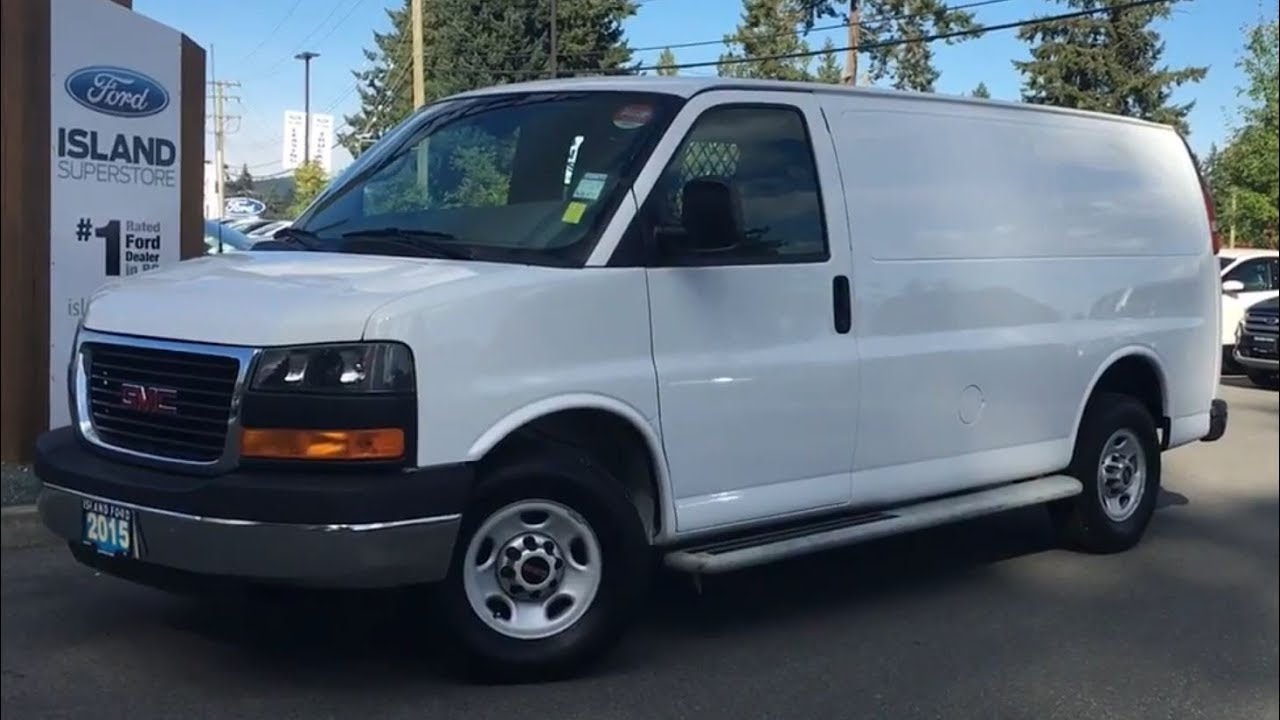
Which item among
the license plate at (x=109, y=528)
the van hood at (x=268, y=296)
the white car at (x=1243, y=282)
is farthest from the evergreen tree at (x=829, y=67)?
the white car at (x=1243, y=282)

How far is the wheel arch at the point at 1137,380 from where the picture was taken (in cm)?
714

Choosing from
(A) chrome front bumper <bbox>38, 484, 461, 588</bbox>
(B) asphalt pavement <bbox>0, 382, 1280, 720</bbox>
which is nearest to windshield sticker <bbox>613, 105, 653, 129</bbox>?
(A) chrome front bumper <bbox>38, 484, 461, 588</bbox>

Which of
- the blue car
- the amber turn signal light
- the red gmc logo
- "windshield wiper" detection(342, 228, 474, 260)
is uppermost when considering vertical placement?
the blue car

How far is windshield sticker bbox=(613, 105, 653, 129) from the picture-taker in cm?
552

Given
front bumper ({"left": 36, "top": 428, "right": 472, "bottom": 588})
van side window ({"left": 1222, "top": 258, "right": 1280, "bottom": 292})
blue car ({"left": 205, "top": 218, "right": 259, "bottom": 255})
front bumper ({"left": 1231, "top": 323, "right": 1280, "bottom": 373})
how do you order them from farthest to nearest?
van side window ({"left": 1222, "top": 258, "right": 1280, "bottom": 292}) → front bumper ({"left": 1231, "top": 323, "right": 1280, "bottom": 373}) → blue car ({"left": 205, "top": 218, "right": 259, "bottom": 255}) → front bumper ({"left": 36, "top": 428, "right": 472, "bottom": 588})

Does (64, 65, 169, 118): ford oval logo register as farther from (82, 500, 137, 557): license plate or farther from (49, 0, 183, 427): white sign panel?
(82, 500, 137, 557): license plate

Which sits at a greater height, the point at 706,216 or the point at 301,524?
the point at 706,216

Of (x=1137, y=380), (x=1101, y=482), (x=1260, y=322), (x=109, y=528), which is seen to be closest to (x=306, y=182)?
(x=109, y=528)

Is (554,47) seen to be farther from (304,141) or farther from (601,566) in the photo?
(601,566)

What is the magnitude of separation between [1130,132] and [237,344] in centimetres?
515

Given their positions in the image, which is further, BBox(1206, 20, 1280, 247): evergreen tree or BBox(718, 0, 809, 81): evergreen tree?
BBox(718, 0, 809, 81): evergreen tree

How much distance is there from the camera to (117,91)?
27.1 ft

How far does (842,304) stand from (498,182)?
4.91ft

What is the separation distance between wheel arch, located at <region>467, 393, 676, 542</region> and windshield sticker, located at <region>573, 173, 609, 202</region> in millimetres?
807
